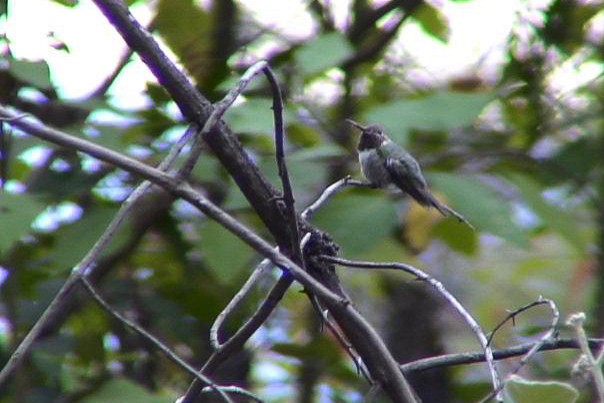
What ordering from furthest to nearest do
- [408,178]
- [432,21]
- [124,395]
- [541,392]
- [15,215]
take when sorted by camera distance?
[432,21]
[124,395]
[15,215]
[408,178]
[541,392]

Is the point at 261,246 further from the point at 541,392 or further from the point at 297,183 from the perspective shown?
the point at 297,183

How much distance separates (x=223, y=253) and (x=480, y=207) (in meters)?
0.67

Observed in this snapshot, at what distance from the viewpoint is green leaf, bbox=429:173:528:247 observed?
2.82m

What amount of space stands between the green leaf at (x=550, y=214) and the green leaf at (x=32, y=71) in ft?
4.62

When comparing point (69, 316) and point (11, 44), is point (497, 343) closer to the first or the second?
point (69, 316)

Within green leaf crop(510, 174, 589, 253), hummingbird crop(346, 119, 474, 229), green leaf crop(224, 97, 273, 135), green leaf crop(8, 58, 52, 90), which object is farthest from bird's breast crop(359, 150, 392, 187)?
green leaf crop(510, 174, 589, 253)

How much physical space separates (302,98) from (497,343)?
114 centimetres

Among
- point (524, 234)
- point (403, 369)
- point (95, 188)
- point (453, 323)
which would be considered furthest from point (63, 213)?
point (453, 323)

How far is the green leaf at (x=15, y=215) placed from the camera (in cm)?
235

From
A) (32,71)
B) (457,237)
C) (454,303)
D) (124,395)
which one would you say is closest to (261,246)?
(454,303)

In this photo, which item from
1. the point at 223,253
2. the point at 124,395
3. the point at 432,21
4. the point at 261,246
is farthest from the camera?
the point at 432,21

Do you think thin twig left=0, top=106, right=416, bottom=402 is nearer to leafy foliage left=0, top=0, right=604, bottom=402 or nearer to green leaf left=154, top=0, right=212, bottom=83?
leafy foliage left=0, top=0, right=604, bottom=402

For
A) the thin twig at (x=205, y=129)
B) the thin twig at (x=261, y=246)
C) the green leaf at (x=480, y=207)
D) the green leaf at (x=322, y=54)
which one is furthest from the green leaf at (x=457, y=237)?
the thin twig at (x=205, y=129)

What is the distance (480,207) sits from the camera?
2871 millimetres
